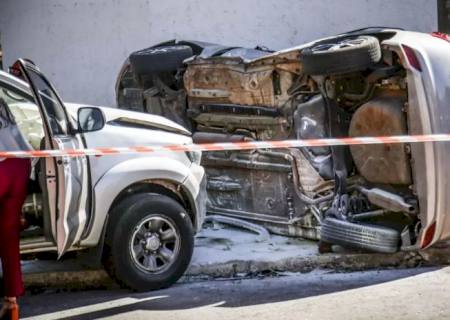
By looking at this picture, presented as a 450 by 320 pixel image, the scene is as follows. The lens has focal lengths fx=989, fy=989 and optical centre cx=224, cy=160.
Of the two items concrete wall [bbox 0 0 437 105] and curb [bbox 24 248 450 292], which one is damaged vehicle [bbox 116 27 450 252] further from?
concrete wall [bbox 0 0 437 105]

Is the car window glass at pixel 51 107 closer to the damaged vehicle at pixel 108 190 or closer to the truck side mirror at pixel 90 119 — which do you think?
the damaged vehicle at pixel 108 190

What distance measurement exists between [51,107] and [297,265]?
256 centimetres

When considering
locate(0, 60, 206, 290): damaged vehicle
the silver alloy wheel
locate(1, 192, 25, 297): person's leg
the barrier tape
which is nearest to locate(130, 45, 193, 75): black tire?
locate(0, 60, 206, 290): damaged vehicle

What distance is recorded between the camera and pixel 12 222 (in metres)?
6.46

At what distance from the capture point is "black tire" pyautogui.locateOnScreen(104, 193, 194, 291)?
294 inches

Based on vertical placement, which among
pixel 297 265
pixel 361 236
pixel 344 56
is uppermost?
pixel 344 56

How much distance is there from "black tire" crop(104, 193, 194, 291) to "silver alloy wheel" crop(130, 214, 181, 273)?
2 cm

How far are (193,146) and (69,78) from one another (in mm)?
6209

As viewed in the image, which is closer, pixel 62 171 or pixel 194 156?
pixel 62 171

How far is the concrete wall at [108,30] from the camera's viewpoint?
44.3 ft

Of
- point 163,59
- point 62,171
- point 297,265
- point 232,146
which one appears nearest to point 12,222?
point 62,171

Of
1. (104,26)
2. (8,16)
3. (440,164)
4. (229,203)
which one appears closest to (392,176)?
(440,164)

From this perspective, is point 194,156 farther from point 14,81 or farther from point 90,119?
point 14,81

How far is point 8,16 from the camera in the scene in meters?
13.6
